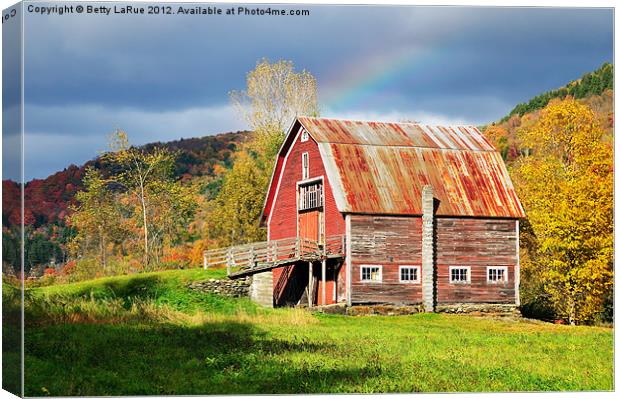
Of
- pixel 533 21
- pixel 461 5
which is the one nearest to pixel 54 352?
pixel 461 5

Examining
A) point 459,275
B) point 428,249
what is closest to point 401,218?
point 428,249

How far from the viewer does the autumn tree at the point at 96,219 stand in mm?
48219

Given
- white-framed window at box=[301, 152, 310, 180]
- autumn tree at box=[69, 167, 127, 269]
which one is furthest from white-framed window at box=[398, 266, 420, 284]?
autumn tree at box=[69, 167, 127, 269]

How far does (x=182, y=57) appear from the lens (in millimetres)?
26156

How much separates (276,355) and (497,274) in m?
16.7

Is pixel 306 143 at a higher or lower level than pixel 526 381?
higher

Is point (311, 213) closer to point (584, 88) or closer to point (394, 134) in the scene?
point (394, 134)

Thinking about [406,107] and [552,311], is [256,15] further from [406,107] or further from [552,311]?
[552,311]

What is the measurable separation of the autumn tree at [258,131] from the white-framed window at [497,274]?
12.1 meters

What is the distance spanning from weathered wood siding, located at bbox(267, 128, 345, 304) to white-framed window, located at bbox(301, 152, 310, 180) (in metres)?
0.16

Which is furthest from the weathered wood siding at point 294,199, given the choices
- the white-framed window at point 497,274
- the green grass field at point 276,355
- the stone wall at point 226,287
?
the green grass field at point 276,355

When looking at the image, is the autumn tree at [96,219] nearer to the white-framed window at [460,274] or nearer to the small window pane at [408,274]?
the small window pane at [408,274]

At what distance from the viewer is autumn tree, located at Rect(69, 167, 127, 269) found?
48.2 meters

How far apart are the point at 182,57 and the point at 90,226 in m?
24.7
